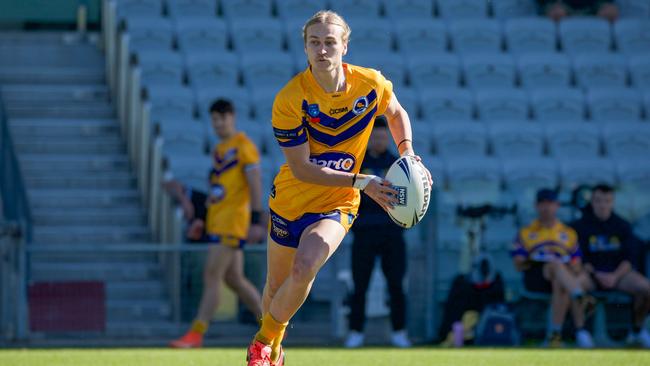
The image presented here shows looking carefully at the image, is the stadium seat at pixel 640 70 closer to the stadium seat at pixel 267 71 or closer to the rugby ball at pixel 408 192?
the stadium seat at pixel 267 71

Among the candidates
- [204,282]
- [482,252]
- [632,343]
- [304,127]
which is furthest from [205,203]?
[304,127]

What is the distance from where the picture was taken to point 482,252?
12.2m

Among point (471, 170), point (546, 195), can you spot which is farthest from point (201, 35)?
point (546, 195)

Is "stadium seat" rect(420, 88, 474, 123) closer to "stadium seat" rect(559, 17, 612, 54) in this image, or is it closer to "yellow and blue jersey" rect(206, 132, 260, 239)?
"stadium seat" rect(559, 17, 612, 54)

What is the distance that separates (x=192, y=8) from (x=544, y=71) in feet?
13.9

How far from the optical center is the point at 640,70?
16.0m

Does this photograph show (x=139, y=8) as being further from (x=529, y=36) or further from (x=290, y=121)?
(x=290, y=121)

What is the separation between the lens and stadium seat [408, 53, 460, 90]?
612 inches

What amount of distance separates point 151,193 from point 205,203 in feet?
6.79

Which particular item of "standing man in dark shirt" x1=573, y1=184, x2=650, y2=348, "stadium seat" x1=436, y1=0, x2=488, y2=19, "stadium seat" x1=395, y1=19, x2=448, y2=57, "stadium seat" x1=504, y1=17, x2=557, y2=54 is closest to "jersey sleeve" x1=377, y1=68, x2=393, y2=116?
"standing man in dark shirt" x1=573, y1=184, x2=650, y2=348

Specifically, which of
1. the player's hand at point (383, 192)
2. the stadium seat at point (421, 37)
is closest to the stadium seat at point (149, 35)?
the stadium seat at point (421, 37)

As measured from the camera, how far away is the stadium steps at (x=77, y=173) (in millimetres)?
11930

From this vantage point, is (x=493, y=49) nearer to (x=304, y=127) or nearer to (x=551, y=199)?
(x=551, y=199)

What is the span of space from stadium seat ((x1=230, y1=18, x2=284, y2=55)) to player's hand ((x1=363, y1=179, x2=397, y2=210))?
893cm
